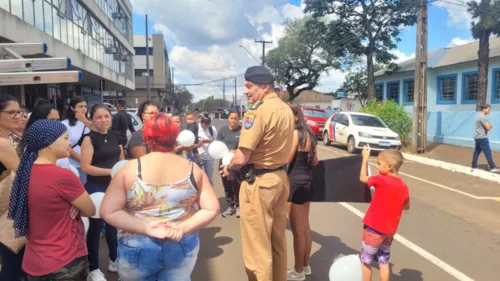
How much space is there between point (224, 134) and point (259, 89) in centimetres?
312

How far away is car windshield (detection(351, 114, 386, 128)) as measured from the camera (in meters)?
14.5

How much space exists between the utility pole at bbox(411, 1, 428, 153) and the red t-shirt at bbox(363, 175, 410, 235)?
39.4ft

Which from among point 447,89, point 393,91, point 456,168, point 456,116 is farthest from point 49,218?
point 393,91

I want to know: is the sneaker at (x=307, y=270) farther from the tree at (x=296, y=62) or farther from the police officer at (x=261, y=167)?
the tree at (x=296, y=62)

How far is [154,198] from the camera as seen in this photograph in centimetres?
215

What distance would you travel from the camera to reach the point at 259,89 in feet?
10.1

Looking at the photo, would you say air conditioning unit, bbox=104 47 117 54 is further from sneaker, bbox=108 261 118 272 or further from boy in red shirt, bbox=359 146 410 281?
boy in red shirt, bbox=359 146 410 281

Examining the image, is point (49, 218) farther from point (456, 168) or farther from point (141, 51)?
point (141, 51)

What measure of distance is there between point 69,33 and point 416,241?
1689 centimetres

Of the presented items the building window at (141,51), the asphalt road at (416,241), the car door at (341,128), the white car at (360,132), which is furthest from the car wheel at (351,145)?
the building window at (141,51)

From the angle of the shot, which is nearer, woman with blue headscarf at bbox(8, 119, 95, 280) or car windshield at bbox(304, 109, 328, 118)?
woman with blue headscarf at bbox(8, 119, 95, 280)

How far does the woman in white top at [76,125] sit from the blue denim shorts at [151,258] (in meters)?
2.50

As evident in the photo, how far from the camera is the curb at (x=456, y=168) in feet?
31.6

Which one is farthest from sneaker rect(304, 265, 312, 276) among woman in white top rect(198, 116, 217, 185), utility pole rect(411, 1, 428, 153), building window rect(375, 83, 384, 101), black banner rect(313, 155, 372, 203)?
building window rect(375, 83, 384, 101)
